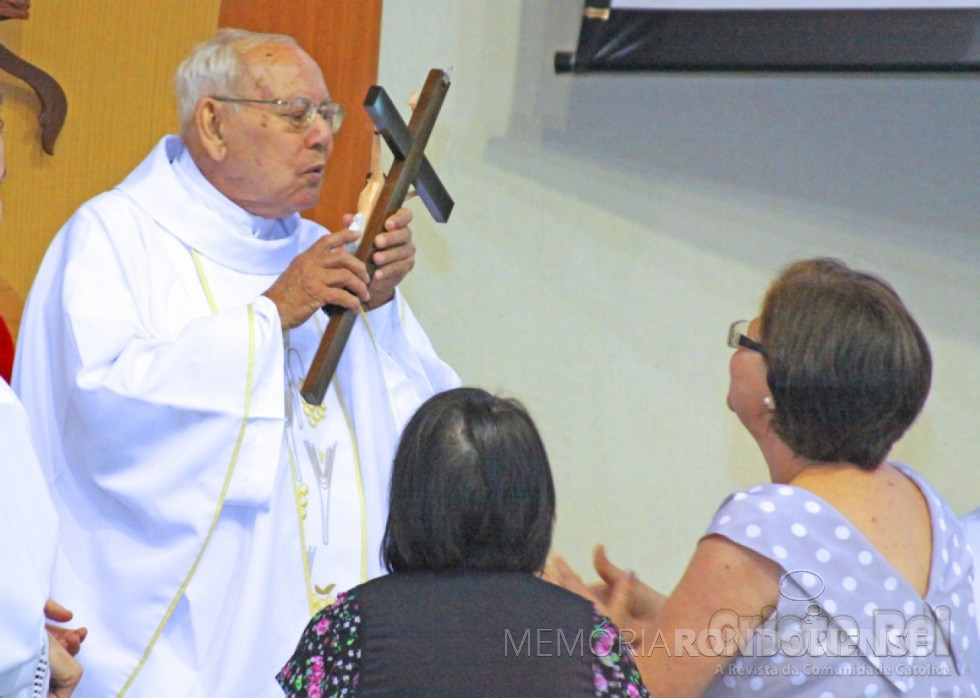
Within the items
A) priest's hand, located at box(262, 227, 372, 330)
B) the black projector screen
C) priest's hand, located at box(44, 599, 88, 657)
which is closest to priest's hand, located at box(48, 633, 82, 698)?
priest's hand, located at box(44, 599, 88, 657)

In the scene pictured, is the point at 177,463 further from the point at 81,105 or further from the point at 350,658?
the point at 81,105

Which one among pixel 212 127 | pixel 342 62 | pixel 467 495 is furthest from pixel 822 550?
pixel 342 62

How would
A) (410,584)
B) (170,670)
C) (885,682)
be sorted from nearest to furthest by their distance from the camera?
(410,584), (885,682), (170,670)

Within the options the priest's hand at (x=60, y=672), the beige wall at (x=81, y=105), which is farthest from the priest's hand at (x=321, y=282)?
the beige wall at (x=81, y=105)

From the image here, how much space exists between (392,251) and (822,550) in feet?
4.81

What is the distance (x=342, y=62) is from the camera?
4.55 meters

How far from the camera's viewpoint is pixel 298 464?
3.27m

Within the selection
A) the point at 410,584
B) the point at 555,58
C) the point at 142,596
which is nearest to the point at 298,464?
the point at 142,596

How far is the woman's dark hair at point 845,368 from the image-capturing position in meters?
2.19

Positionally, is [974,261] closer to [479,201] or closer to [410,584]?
[479,201]

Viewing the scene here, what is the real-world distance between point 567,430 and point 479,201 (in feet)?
2.88

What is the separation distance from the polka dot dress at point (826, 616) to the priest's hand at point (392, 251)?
4.27 feet

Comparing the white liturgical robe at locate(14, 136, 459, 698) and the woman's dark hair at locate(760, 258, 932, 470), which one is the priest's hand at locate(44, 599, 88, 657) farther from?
the woman's dark hair at locate(760, 258, 932, 470)

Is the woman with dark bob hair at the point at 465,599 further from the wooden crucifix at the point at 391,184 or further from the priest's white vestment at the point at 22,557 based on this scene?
the wooden crucifix at the point at 391,184
